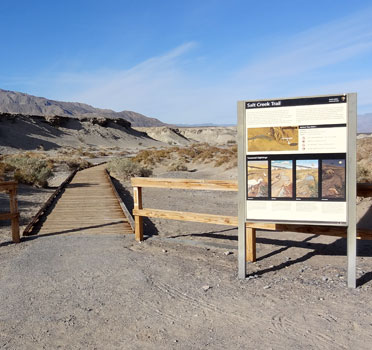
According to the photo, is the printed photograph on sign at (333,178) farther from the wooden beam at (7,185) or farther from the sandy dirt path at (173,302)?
the wooden beam at (7,185)

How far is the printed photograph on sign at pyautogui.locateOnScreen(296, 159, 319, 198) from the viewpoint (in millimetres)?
4594

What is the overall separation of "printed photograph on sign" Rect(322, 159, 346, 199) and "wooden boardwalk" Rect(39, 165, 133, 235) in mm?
4379

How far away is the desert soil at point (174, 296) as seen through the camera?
355 centimetres

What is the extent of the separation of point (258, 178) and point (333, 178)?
2.80ft

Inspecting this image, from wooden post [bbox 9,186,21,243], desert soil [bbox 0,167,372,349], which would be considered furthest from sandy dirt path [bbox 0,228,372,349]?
wooden post [bbox 9,186,21,243]

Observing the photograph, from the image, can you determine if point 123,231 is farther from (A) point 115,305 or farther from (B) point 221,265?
(A) point 115,305

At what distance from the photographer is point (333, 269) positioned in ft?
18.0

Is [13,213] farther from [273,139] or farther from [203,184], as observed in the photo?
[273,139]

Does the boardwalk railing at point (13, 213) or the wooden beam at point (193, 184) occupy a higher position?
the wooden beam at point (193, 184)

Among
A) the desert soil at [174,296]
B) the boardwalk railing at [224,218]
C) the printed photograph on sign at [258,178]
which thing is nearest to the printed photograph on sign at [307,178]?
the printed photograph on sign at [258,178]

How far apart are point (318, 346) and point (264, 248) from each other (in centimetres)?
360

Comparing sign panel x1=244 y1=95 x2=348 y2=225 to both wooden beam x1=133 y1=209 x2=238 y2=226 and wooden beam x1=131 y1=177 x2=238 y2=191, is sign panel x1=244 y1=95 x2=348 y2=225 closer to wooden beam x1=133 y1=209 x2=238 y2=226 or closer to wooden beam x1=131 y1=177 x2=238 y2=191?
wooden beam x1=131 y1=177 x2=238 y2=191

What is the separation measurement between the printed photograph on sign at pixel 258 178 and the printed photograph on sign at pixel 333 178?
2.15 ft

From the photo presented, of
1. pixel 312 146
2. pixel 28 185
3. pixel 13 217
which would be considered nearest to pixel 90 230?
pixel 13 217
